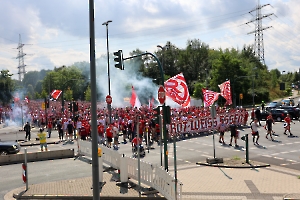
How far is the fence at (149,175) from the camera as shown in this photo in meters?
10.4

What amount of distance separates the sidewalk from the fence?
33 centimetres

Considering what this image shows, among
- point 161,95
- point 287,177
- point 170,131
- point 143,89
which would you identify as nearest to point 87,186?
point 161,95

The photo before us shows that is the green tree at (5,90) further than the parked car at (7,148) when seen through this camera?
Yes

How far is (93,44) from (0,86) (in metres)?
89.4

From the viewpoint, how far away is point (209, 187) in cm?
1301

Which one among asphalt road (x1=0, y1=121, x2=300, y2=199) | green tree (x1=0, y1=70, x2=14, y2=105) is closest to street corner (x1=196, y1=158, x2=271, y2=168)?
asphalt road (x1=0, y1=121, x2=300, y2=199)

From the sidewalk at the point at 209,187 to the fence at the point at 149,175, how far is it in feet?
1.07

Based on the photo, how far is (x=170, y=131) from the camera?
88.1 feet

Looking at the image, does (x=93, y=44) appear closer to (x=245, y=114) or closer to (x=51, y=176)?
(x=51, y=176)

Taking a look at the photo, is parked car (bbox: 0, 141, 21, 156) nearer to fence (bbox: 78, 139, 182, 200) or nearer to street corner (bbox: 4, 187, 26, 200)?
fence (bbox: 78, 139, 182, 200)

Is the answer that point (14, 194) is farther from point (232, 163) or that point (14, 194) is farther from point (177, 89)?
point (177, 89)

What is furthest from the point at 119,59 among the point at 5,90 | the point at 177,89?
the point at 5,90

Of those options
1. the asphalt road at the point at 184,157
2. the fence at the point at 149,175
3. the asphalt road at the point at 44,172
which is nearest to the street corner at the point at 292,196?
the fence at the point at 149,175

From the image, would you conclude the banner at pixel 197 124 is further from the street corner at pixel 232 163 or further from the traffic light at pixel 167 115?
the traffic light at pixel 167 115
